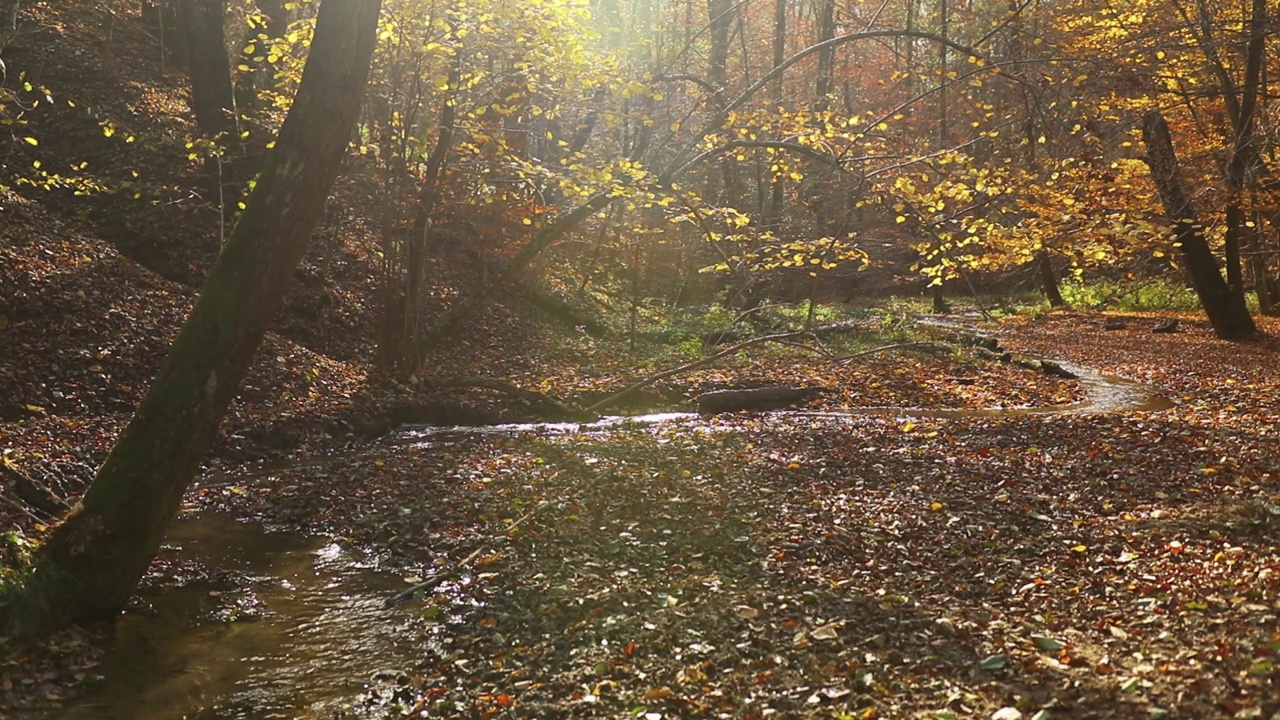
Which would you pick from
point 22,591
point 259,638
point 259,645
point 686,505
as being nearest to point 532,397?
point 686,505

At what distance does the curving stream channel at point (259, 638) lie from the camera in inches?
195

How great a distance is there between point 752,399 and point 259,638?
9711 mm

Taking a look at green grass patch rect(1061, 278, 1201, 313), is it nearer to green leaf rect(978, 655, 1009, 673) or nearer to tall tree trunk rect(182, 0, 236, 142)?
tall tree trunk rect(182, 0, 236, 142)

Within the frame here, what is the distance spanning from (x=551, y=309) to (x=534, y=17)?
9.81m

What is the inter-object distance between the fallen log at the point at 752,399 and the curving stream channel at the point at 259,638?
24.7ft

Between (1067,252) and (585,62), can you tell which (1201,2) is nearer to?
(1067,252)

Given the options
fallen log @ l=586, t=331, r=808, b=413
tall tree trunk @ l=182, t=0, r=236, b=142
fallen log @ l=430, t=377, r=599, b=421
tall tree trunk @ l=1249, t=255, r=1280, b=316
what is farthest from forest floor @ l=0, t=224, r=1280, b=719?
tall tree trunk @ l=1249, t=255, r=1280, b=316

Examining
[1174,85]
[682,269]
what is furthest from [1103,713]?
[682,269]

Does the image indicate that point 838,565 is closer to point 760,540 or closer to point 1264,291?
point 760,540

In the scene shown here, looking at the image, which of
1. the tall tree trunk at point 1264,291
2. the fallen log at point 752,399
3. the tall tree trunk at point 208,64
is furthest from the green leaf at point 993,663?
the tall tree trunk at point 1264,291

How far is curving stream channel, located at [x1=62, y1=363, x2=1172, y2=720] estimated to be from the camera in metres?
4.96

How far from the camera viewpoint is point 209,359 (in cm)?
551

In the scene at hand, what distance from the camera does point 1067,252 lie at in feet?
48.5

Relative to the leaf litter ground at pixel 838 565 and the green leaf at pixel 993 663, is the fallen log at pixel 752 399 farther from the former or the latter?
the green leaf at pixel 993 663
